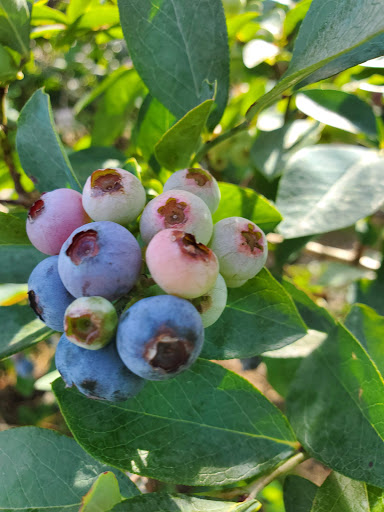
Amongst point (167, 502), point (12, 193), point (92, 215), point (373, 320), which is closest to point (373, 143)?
point (373, 320)

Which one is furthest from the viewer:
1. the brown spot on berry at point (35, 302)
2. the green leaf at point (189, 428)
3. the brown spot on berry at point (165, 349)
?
the green leaf at point (189, 428)

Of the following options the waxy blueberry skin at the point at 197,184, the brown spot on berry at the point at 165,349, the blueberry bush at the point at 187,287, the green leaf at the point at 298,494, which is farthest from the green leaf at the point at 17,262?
the green leaf at the point at 298,494

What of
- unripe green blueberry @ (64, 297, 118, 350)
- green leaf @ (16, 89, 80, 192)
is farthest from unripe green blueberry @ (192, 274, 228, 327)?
green leaf @ (16, 89, 80, 192)

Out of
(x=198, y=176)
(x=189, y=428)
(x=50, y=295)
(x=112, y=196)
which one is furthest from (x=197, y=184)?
(x=189, y=428)

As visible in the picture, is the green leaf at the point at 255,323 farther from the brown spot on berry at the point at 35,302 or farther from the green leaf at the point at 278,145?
the green leaf at the point at 278,145

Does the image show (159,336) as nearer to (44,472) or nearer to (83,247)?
(83,247)
